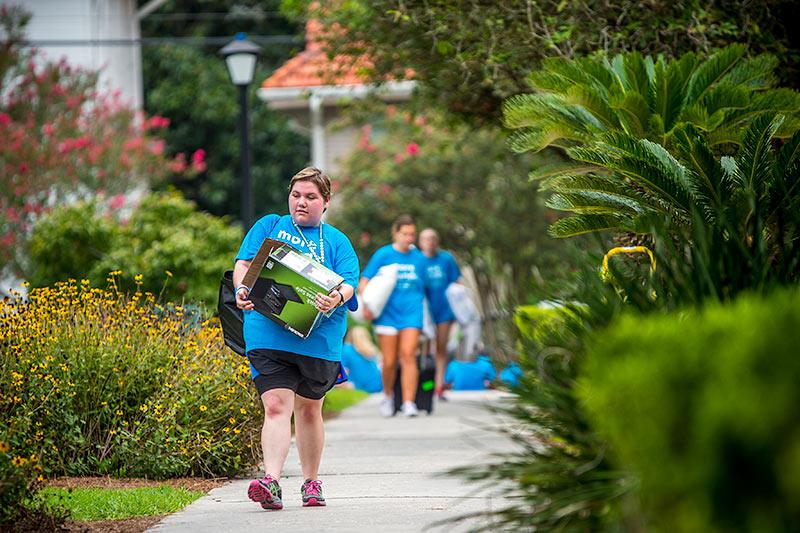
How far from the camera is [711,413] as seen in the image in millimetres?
3047

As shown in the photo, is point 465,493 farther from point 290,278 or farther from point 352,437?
point 352,437

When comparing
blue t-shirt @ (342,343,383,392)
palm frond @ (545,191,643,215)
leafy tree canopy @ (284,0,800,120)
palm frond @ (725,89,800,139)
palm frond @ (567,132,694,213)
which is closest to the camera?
palm frond @ (567,132,694,213)

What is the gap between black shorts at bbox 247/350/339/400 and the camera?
22.8 ft

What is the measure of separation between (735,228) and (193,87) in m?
28.6

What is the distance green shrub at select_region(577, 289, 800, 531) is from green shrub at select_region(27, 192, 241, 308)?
35.8 feet

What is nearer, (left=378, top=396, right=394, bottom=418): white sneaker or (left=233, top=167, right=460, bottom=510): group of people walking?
(left=233, top=167, right=460, bottom=510): group of people walking

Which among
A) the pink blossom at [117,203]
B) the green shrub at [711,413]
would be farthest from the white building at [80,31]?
the green shrub at [711,413]

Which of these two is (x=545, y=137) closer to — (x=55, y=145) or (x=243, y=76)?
(x=243, y=76)

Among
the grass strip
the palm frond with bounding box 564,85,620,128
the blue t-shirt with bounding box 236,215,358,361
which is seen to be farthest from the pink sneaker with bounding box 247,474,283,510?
the palm frond with bounding box 564,85,620,128

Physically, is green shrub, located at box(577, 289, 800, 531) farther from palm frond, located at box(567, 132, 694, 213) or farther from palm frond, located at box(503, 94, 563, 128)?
palm frond, located at box(503, 94, 563, 128)

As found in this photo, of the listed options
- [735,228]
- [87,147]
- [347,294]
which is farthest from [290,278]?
[87,147]

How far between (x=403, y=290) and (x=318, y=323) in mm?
6608

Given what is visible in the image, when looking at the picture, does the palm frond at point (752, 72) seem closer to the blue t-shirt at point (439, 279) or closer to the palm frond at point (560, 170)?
the palm frond at point (560, 170)

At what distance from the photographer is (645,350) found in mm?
3365
